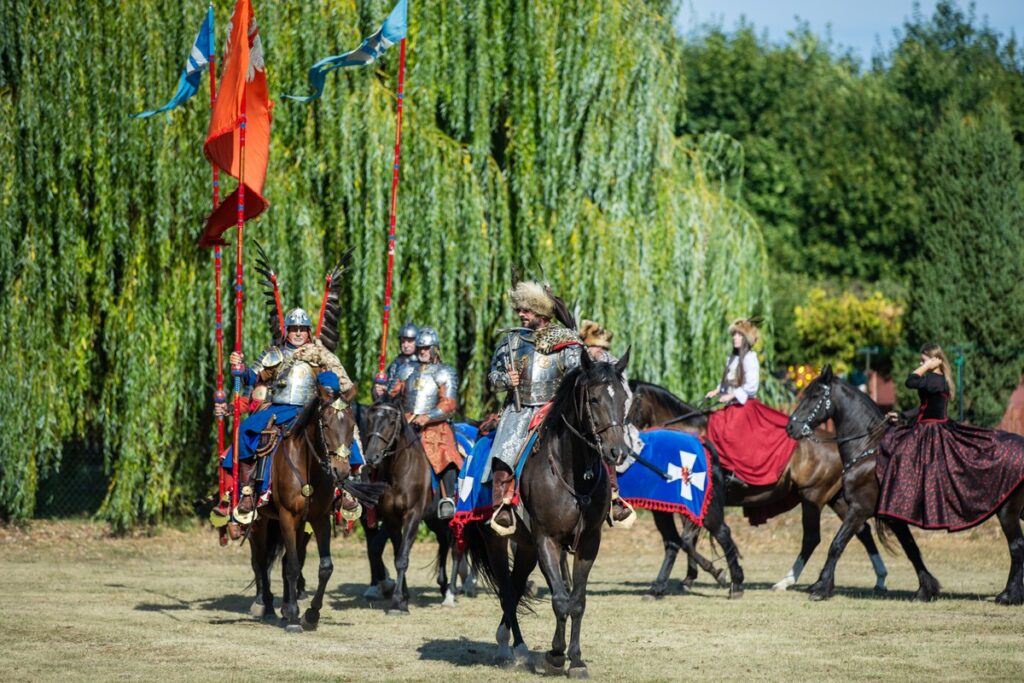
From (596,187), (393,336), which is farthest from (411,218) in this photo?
(596,187)

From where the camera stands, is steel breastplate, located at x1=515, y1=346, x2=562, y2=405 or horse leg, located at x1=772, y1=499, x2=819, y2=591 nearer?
steel breastplate, located at x1=515, y1=346, x2=562, y2=405

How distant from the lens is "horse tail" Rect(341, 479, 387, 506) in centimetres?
1151

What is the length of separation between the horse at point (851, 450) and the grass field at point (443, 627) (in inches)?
14.4

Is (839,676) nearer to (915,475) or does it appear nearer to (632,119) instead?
(915,475)

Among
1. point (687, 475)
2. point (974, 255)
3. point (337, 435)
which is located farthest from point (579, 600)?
point (974, 255)

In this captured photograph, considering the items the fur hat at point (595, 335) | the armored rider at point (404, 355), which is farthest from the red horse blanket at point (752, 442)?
the armored rider at point (404, 355)

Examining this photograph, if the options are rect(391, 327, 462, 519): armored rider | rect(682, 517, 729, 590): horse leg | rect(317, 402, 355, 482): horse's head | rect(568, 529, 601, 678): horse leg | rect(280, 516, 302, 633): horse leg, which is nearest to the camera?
rect(568, 529, 601, 678): horse leg

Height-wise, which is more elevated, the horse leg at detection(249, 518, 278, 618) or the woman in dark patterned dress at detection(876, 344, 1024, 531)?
the woman in dark patterned dress at detection(876, 344, 1024, 531)

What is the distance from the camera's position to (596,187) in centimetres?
1877

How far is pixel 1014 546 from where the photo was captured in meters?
13.0

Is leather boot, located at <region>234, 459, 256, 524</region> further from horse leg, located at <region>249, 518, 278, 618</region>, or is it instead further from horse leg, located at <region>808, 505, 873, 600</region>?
horse leg, located at <region>808, 505, 873, 600</region>

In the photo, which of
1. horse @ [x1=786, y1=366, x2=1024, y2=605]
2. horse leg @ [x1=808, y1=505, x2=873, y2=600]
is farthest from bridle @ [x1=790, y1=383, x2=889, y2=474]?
horse leg @ [x1=808, y1=505, x2=873, y2=600]

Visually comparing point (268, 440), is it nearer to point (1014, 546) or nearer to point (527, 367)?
point (527, 367)

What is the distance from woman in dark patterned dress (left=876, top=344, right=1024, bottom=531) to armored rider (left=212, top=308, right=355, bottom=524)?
5.71 meters
